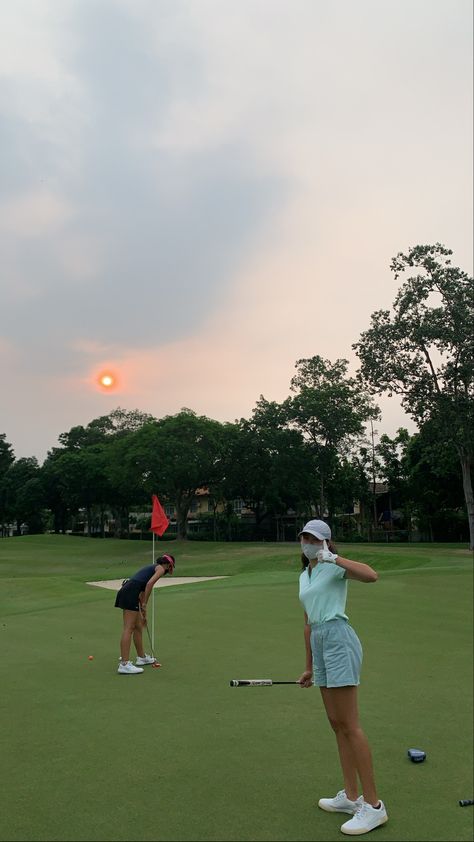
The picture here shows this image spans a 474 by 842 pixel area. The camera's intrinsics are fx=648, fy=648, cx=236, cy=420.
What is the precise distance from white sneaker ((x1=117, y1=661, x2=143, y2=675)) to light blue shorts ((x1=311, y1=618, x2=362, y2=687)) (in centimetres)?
481

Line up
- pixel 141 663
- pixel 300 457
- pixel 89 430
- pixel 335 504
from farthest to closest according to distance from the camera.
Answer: pixel 89 430, pixel 335 504, pixel 300 457, pixel 141 663

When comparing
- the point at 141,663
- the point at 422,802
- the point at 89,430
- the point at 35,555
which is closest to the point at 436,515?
the point at 35,555

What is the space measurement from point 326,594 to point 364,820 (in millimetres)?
1450

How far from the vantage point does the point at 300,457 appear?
53.5 m

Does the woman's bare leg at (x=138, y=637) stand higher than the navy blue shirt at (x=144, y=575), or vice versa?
the navy blue shirt at (x=144, y=575)

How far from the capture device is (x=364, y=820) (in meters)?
4.26

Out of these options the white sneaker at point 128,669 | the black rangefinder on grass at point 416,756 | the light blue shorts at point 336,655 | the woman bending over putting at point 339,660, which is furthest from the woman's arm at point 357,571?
the white sneaker at point 128,669

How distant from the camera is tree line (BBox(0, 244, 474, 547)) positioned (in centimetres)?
3775

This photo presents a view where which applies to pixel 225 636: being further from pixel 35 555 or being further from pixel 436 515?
pixel 436 515

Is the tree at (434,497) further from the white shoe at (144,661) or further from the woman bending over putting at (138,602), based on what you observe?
the white shoe at (144,661)

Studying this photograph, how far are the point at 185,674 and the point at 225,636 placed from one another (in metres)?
2.92

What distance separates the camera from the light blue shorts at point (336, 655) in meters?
4.48

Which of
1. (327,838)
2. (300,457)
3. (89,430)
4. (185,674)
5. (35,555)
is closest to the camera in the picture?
(327,838)

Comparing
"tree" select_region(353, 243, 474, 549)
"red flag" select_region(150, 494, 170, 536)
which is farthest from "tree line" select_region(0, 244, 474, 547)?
"red flag" select_region(150, 494, 170, 536)
